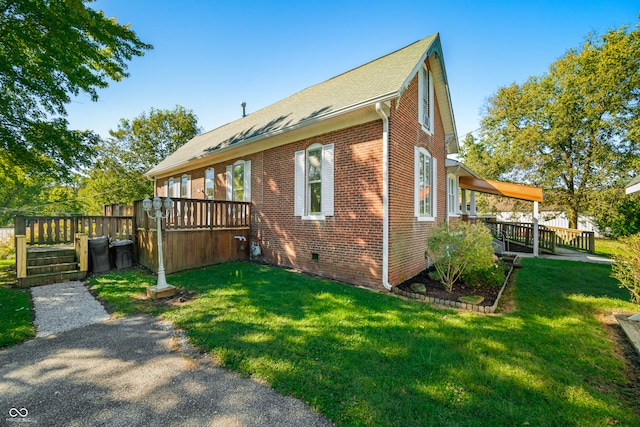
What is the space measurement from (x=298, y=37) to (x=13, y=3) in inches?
304

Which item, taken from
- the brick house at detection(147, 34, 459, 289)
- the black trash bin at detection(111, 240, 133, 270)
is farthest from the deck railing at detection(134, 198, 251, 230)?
the black trash bin at detection(111, 240, 133, 270)

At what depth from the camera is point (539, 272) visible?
8.76 m

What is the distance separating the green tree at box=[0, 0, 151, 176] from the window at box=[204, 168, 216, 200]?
421 centimetres

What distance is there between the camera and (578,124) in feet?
63.7

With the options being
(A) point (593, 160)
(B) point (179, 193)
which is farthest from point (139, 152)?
(A) point (593, 160)

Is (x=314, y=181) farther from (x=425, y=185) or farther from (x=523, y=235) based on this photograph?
(x=523, y=235)

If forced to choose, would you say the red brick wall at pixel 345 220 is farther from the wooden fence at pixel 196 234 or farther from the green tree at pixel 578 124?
the green tree at pixel 578 124

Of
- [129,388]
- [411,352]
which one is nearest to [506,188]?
[411,352]

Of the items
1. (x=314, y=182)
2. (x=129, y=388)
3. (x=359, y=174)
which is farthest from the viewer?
(x=314, y=182)

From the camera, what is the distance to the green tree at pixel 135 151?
23859 mm

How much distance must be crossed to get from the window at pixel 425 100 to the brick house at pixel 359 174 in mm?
35

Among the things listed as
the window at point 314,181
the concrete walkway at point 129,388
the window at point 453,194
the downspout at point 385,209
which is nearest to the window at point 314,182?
the window at point 314,181

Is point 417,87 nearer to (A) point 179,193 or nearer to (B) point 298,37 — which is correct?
(B) point 298,37

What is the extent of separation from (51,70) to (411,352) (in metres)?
12.2
